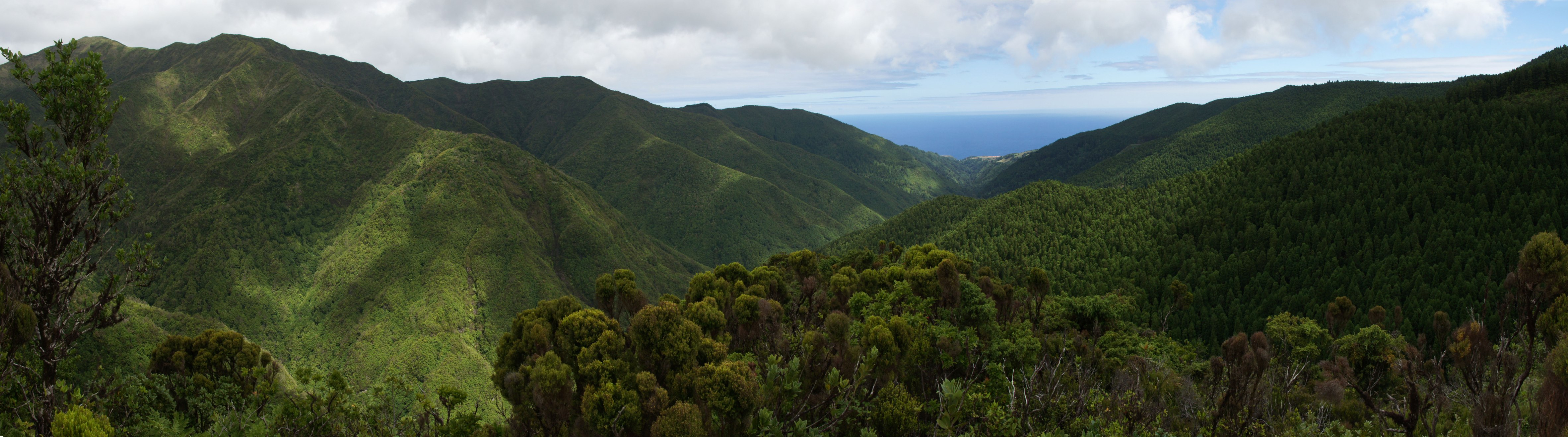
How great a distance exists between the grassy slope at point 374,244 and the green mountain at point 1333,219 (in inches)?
3862

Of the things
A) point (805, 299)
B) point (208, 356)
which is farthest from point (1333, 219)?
point (208, 356)

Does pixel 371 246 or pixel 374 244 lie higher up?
pixel 374 244

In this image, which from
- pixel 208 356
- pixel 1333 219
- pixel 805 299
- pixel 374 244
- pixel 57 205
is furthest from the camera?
pixel 374 244

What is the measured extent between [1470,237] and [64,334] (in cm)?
12556

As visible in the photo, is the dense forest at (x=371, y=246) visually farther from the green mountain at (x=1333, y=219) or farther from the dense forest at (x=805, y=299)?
the green mountain at (x=1333, y=219)

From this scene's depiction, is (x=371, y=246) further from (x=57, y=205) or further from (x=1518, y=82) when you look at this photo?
(x=1518, y=82)

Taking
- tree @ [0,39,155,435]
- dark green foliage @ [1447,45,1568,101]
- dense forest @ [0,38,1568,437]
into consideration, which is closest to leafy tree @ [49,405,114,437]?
dense forest @ [0,38,1568,437]

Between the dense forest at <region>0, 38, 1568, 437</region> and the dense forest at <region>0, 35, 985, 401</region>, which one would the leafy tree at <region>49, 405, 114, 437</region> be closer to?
the dense forest at <region>0, 38, 1568, 437</region>

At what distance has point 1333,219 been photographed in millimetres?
93938

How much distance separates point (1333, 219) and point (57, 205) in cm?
12920

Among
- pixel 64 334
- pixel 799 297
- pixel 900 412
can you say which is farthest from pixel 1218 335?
pixel 64 334

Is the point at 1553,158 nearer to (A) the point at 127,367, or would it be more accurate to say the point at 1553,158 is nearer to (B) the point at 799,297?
(B) the point at 799,297

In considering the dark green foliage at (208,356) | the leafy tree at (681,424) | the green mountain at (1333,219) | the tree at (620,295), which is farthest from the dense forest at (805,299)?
the green mountain at (1333,219)

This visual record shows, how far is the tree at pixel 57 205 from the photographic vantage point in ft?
44.9
